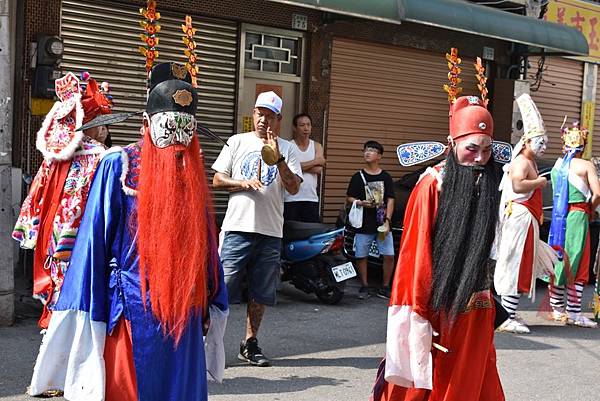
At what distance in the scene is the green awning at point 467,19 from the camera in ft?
37.8

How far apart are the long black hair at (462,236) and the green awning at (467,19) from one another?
6.58 metres

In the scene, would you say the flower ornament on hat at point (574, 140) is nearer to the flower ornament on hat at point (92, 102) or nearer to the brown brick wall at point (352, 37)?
the brown brick wall at point (352, 37)

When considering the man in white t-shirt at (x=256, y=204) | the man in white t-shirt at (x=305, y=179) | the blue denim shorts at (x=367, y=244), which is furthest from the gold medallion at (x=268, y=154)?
the blue denim shorts at (x=367, y=244)

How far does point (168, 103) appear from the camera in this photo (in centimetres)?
406

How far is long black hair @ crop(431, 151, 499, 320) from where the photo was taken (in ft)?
13.6

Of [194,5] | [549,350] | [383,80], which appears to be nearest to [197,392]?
[549,350]

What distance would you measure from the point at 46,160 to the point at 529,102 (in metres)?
4.62

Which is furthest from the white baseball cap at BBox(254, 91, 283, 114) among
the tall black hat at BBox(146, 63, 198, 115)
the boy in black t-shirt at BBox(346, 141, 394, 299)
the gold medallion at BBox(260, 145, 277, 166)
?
the boy in black t-shirt at BBox(346, 141, 394, 299)

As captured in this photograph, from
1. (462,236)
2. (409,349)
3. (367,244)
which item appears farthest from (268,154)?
(367,244)

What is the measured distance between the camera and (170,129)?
4012 millimetres

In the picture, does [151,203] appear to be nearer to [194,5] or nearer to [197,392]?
[197,392]

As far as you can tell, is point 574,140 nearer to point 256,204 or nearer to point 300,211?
point 300,211

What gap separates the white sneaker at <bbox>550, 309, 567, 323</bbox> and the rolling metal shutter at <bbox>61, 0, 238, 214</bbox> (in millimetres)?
4561

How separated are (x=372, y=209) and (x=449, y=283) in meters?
5.93
